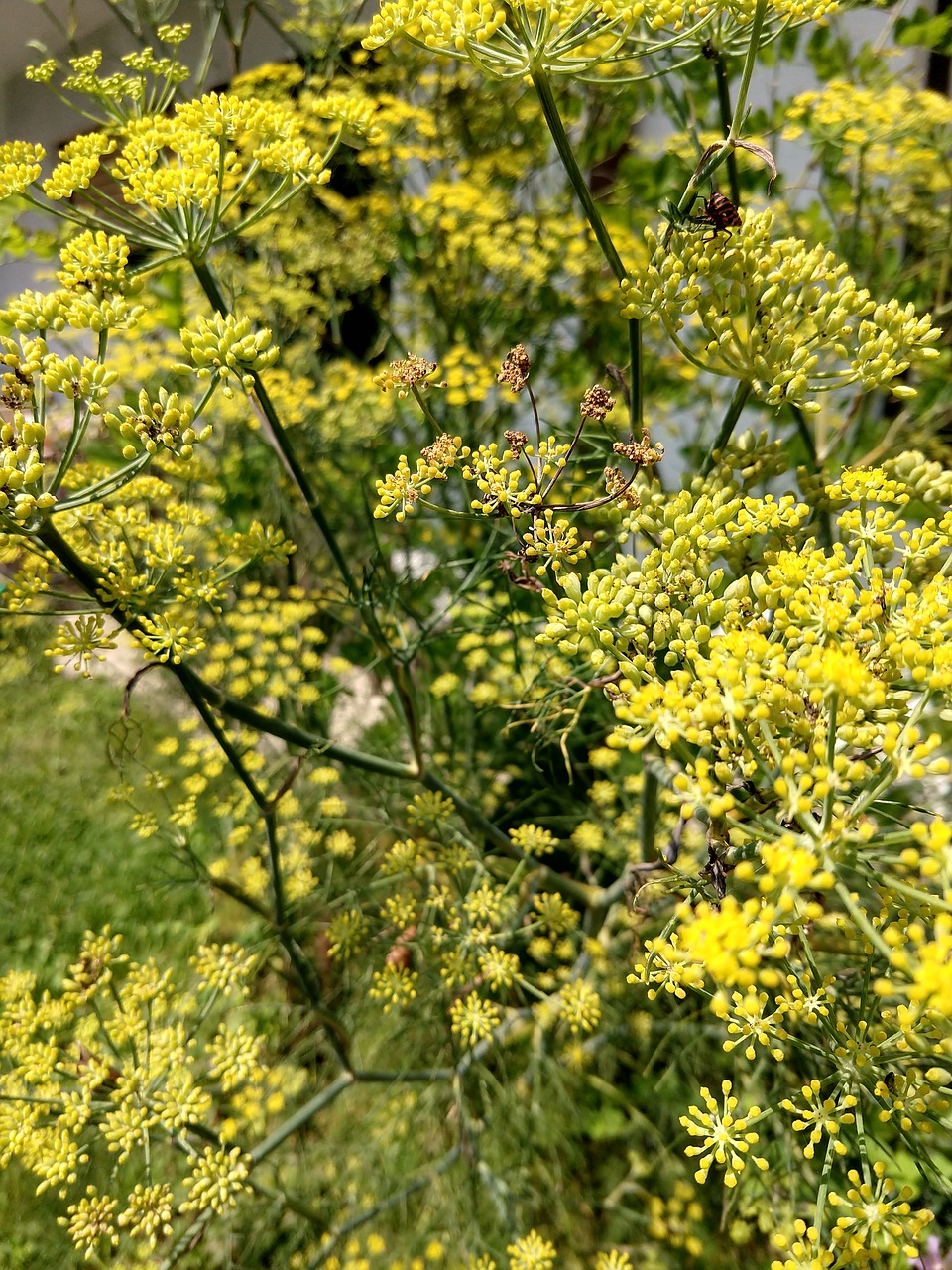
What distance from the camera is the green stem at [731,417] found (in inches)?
29.5

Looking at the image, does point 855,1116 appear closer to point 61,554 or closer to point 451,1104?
point 61,554

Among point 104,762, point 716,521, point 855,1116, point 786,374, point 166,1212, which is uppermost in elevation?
point 786,374

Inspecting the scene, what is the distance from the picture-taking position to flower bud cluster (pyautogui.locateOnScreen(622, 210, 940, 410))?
67cm

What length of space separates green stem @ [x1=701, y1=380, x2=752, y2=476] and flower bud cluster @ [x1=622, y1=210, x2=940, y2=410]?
0.02 meters

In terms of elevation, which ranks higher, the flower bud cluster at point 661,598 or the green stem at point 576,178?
the green stem at point 576,178

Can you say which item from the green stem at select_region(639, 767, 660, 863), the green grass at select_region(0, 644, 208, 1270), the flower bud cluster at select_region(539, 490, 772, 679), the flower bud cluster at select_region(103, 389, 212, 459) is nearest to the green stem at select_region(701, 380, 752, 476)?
the flower bud cluster at select_region(539, 490, 772, 679)

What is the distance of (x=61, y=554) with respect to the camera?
2.34 ft

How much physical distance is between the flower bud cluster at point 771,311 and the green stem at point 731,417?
0.02 m

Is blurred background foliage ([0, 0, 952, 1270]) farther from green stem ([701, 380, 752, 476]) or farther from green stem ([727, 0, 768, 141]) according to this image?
green stem ([727, 0, 768, 141])

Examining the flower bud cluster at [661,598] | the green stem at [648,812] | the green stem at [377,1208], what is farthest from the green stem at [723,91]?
the green stem at [377,1208]

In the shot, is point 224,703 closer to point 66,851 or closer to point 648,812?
point 648,812

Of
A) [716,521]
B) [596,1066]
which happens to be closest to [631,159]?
[716,521]

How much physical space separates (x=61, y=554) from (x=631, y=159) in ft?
7.45

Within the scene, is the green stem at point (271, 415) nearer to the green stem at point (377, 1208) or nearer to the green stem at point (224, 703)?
the green stem at point (224, 703)
